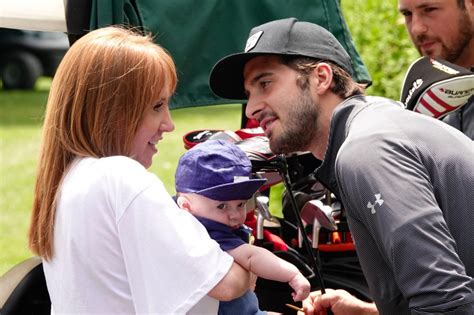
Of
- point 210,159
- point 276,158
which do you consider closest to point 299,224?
point 276,158

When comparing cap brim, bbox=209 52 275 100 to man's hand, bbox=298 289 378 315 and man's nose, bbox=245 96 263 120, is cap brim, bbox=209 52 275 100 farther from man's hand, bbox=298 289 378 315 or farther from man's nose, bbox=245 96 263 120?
man's hand, bbox=298 289 378 315

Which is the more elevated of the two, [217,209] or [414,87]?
[414,87]

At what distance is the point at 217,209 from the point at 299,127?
722mm

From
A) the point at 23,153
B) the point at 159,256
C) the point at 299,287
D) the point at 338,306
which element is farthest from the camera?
the point at 23,153

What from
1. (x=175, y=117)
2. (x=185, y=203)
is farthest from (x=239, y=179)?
(x=175, y=117)

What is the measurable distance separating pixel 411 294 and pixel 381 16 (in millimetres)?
5617

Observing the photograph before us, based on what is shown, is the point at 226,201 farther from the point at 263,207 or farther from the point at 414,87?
the point at 414,87

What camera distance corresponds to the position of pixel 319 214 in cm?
390

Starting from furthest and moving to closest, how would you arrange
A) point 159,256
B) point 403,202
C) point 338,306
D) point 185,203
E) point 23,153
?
point 23,153 < point 338,306 < point 185,203 < point 403,202 < point 159,256

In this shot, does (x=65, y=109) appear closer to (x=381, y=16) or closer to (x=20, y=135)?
(x=381, y=16)

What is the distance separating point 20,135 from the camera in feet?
46.5

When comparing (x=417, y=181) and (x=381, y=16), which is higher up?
(x=417, y=181)

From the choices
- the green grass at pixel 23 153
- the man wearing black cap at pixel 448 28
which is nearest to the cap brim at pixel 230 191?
the man wearing black cap at pixel 448 28

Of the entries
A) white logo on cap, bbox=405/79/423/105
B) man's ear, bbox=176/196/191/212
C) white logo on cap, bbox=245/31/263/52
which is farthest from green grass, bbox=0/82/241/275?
man's ear, bbox=176/196/191/212
